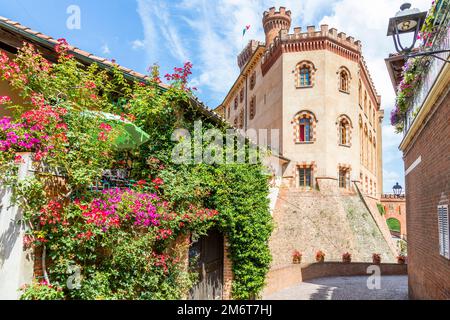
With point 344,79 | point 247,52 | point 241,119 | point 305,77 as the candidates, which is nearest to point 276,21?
point 247,52

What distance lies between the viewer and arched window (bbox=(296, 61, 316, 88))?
2435 centimetres

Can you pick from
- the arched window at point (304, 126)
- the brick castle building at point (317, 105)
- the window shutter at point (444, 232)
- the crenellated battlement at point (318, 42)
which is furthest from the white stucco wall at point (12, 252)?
the crenellated battlement at point (318, 42)

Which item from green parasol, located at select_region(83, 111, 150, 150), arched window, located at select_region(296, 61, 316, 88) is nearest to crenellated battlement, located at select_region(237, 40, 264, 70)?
arched window, located at select_region(296, 61, 316, 88)

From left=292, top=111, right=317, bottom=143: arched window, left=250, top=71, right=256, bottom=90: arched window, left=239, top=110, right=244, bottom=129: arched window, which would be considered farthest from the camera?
left=239, top=110, right=244, bottom=129: arched window

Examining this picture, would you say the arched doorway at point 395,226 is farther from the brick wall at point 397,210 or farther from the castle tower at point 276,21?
the castle tower at point 276,21

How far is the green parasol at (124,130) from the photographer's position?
6.07 metres

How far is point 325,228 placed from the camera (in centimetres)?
2094

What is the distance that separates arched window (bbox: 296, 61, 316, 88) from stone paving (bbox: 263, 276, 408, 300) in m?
13.7

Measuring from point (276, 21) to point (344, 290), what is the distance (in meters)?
24.5

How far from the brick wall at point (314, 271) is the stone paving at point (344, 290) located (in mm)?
281

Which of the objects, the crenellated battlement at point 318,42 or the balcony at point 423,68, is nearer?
the balcony at point 423,68

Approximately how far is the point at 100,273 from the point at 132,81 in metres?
4.65

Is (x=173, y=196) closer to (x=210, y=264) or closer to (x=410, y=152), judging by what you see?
(x=210, y=264)

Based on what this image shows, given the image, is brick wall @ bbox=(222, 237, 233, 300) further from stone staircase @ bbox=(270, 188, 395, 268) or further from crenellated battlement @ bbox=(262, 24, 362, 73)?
crenellated battlement @ bbox=(262, 24, 362, 73)
